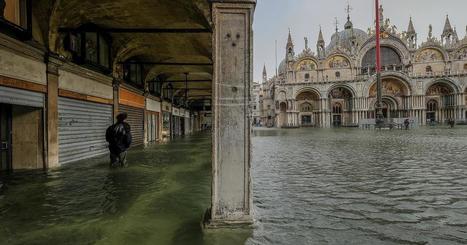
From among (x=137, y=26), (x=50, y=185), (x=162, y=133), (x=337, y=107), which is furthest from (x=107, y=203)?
(x=337, y=107)

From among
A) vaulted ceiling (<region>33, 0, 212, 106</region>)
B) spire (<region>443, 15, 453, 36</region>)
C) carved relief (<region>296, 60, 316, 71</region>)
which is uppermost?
spire (<region>443, 15, 453, 36</region>)

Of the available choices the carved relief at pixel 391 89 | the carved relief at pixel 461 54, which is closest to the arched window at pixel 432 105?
the carved relief at pixel 391 89

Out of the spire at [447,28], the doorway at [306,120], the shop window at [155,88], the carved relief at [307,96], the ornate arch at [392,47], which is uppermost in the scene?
the spire at [447,28]

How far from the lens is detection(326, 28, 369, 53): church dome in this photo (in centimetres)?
6931

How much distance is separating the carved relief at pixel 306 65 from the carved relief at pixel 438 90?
82.0 feet

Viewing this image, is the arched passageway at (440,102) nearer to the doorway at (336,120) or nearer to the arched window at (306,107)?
the doorway at (336,120)

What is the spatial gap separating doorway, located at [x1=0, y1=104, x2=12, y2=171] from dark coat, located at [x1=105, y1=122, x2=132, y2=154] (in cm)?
256

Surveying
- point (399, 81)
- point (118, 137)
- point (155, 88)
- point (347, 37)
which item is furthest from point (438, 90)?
point (118, 137)

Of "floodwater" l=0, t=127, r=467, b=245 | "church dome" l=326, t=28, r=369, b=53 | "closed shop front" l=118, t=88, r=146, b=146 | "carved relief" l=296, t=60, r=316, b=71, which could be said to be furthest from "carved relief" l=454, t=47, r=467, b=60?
"closed shop front" l=118, t=88, r=146, b=146

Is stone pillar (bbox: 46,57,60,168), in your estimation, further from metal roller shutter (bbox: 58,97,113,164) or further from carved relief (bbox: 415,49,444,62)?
carved relief (bbox: 415,49,444,62)

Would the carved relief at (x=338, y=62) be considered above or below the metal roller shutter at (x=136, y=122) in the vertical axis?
above

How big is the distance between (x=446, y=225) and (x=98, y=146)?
1157 cm

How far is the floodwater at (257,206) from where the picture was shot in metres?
3.60

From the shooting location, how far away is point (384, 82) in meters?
64.0
